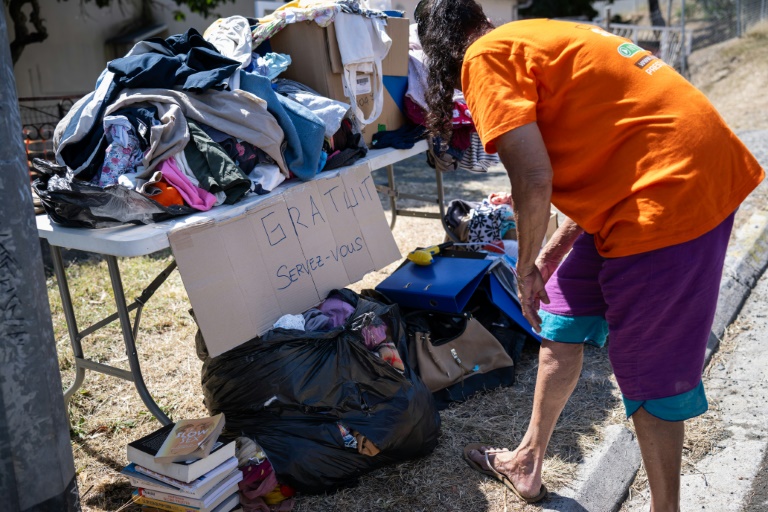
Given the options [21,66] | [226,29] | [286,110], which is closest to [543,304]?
[286,110]

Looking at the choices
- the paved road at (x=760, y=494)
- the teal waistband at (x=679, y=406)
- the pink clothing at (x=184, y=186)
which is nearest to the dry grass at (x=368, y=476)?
the paved road at (x=760, y=494)

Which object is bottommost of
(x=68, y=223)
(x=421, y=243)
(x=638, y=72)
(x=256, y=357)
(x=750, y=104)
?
(x=750, y=104)

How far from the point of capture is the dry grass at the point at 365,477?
7.97ft

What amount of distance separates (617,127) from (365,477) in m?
1.47

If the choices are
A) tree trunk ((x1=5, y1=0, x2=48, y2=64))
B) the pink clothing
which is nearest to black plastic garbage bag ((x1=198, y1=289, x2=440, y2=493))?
the pink clothing

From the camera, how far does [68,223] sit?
2402 millimetres

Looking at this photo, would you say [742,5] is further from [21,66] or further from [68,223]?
[68,223]

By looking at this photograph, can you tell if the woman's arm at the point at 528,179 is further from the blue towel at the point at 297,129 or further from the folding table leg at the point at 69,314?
the folding table leg at the point at 69,314

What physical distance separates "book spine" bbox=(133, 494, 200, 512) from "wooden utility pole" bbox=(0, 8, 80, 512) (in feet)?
1.91

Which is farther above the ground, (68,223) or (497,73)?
(497,73)

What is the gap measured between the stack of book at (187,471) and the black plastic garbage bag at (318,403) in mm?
172

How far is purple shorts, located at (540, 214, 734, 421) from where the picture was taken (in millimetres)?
1854

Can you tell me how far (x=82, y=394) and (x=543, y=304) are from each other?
2143 mm

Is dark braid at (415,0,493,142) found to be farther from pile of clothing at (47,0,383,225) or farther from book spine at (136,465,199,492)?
book spine at (136,465,199,492)
